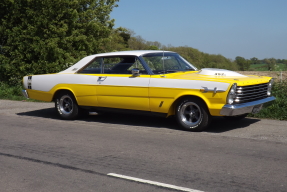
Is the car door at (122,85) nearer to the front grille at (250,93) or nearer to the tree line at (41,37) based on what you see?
the front grille at (250,93)

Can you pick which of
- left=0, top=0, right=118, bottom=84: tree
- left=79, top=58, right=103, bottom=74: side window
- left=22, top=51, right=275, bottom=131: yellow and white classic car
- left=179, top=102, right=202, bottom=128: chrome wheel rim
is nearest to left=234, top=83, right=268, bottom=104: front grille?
left=22, top=51, right=275, bottom=131: yellow and white classic car

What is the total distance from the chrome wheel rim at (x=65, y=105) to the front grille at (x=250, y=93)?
412 centimetres

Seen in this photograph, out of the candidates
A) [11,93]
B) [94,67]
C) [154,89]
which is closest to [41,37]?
[11,93]

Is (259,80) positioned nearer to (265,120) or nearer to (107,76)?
(265,120)

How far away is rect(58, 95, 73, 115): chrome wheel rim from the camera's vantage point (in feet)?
33.2

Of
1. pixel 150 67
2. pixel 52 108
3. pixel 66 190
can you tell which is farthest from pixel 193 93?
pixel 52 108

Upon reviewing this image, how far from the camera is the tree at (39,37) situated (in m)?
17.4

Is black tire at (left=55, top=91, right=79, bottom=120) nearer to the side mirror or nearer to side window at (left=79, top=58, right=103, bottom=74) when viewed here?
side window at (left=79, top=58, right=103, bottom=74)

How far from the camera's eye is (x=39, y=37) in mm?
17453

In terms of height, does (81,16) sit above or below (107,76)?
above

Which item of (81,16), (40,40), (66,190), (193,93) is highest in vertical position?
(81,16)

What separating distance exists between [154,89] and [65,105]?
8.94ft

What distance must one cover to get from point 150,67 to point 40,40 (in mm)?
9710

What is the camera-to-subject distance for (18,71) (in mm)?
18016
